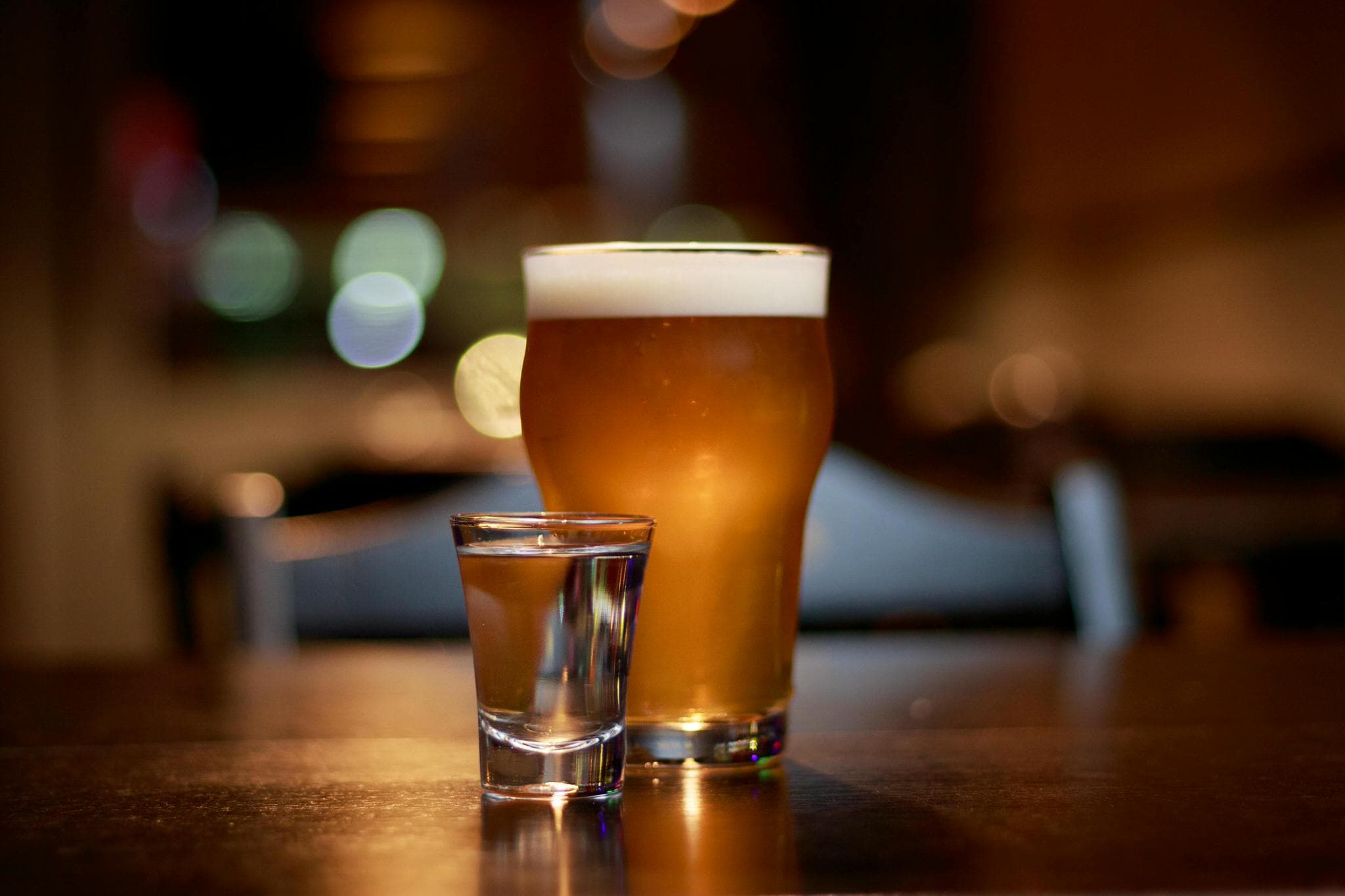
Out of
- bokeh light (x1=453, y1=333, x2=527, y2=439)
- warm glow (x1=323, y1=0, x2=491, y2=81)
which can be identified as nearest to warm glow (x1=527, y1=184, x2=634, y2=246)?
warm glow (x1=323, y1=0, x2=491, y2=81)

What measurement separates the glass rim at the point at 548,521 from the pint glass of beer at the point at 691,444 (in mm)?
77

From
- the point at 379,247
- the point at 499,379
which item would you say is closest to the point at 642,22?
the point at 379,247

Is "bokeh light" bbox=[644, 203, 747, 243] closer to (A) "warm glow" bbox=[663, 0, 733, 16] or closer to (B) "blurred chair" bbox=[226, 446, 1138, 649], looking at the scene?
(A) "warm glow" bbox=[663, 0, 733, 16]

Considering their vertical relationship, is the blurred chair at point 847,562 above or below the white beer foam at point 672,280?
below

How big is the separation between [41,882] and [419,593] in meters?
0.85

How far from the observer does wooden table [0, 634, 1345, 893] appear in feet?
1.44

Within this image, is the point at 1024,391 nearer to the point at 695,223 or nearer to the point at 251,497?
the point at 695,223

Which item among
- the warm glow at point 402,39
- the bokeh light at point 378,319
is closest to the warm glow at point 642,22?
the warm glow at point 402,39

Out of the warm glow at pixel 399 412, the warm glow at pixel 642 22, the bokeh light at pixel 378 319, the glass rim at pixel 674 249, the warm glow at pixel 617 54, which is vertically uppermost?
the warm glow at pixel 642 22

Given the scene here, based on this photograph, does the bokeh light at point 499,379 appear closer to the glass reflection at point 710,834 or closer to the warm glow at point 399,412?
the glass reflection at point 710,834

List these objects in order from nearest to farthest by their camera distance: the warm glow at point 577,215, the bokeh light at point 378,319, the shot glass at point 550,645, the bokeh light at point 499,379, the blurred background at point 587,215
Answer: the shot glass at point 550,645, the bokeh light at point 499,379, the blurred background at point 587,215, the bokeh light at point 378,319, the warm glow at point 577,215

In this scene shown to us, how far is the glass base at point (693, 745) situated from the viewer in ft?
2.04

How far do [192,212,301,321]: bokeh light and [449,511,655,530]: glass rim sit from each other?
12.9 ft

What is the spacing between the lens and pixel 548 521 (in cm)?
55
